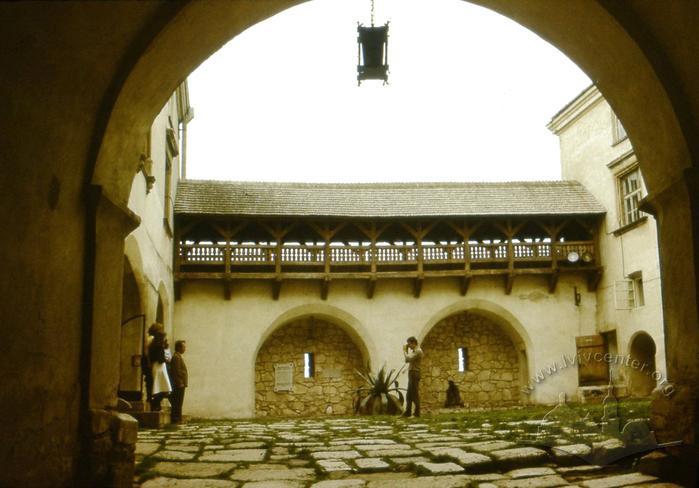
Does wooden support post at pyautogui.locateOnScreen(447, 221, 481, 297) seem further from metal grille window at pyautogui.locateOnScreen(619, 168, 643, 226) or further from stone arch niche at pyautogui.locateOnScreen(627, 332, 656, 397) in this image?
stone arch niche at pyautogui.locateOnScreen(627, 332, 656, 397)

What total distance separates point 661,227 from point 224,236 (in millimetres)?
15342

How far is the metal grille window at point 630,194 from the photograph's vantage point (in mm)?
19391

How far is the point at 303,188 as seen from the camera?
21.3 m

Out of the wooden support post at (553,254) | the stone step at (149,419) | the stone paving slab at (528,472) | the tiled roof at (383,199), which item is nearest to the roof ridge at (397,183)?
the tiled roof at (383,199)

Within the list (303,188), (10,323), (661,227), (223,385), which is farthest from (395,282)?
(10,323)

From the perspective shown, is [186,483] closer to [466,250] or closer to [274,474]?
[274,474]

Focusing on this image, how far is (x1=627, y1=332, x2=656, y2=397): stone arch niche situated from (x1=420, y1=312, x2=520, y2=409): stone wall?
11.3 ft

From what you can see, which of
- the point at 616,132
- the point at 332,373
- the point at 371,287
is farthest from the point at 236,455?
the point at 616,132

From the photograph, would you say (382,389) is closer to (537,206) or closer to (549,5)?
(537,206)

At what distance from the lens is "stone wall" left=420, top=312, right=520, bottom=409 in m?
21.6

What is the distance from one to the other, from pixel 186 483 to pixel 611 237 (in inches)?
680

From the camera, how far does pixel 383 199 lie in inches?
828

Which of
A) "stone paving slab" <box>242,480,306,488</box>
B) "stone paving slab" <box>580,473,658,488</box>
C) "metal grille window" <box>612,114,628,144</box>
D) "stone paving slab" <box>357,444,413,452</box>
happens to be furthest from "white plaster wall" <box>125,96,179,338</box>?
"metal grille window" <box>612,114,628,144</box>

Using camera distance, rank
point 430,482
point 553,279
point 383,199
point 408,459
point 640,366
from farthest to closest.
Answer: point 383,199, point 553,279, point 640,366, point 408,459, point 430,482
